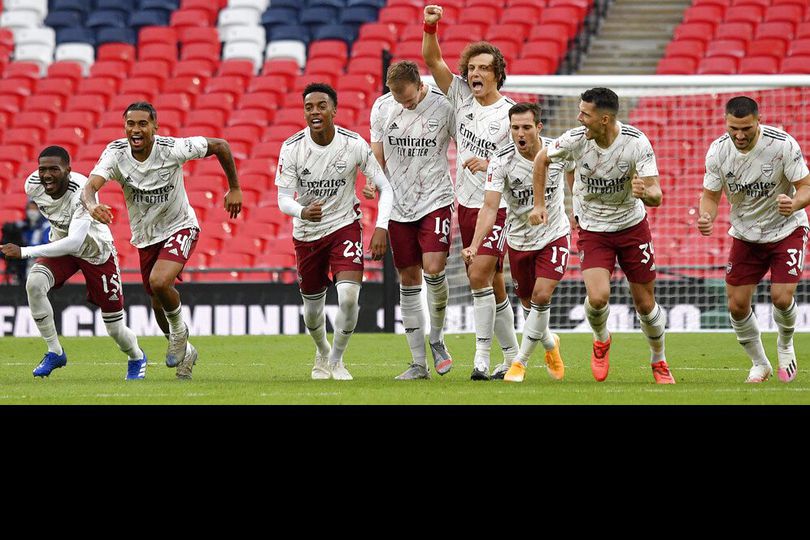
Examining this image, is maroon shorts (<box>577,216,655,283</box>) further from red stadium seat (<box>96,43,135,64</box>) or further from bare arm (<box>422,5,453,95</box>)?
red stadium seat (<box>96,43,135,64</box>)

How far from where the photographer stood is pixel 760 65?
782 inches

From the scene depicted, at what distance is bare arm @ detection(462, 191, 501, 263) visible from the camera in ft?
30.7

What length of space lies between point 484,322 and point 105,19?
55.7 ft

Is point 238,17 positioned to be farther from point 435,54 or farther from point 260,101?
point 435,54

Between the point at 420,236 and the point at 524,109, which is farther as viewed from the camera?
the point at 420,236

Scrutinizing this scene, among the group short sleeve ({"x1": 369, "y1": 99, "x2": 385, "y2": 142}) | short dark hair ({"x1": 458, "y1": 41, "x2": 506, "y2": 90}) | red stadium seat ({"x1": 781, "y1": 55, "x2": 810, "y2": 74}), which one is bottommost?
short sleeve ({"x1": 369, "y1": 99, "x2": 385, "y2": 142})

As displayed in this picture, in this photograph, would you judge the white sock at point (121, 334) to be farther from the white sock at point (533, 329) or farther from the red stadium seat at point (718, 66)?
the red stadium seat at point (718, 66)

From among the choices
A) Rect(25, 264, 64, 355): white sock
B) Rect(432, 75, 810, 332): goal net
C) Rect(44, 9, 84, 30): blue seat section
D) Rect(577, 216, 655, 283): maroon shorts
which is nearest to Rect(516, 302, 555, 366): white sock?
Rect(577, 216, 655, 283): maroon shorts

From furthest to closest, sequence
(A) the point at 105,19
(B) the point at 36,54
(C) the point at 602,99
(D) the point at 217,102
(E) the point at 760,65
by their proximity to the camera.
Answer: (A) the point at 105,19, (B) the point at 36,54, (D) the point at 217,102, (E) the point at 760,65, (C) the point at 602,99

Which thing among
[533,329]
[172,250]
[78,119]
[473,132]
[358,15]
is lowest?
[533,329]

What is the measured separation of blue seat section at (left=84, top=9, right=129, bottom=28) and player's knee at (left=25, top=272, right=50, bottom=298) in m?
15.5

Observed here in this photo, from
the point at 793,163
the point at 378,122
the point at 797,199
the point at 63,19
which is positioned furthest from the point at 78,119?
the point at 797,199
